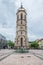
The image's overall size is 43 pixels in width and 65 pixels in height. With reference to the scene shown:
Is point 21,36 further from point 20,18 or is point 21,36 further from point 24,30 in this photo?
point 20,18

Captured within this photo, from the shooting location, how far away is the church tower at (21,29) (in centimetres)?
9130

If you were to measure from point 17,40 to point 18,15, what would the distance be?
17.2 m

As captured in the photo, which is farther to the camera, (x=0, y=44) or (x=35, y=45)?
(x=35, y=45)

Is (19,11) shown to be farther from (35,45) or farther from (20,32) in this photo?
(35,45)

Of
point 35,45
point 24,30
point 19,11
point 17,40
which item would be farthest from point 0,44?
point 35,45

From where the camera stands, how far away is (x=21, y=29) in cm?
9525

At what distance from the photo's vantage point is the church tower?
9130 centimetres

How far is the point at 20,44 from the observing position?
9144 cm

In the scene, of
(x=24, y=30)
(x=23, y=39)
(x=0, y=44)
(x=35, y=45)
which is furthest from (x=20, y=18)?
(x=35, y=45)

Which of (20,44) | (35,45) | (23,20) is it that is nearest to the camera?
(20,44)

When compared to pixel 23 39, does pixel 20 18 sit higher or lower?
higher

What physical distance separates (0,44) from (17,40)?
432 inches

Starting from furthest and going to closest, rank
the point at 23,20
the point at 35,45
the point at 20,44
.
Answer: the point at 35,45 < the point at 23,20 < the point at 20,44

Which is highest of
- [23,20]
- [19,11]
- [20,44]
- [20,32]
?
[19,11]
